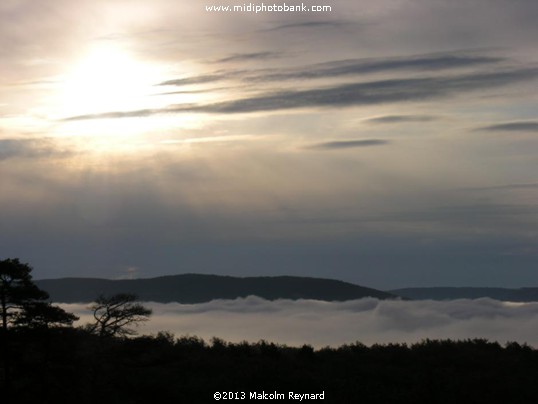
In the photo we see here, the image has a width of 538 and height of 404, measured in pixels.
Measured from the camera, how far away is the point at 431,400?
48812 millimetres

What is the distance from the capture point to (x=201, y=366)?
56344mm

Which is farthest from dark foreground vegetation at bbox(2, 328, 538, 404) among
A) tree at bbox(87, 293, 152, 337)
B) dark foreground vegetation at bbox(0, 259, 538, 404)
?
tree at bbox(87, 293, 152, 337)

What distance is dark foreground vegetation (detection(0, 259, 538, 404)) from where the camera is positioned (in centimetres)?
3694

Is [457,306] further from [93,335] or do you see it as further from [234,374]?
[93,335]

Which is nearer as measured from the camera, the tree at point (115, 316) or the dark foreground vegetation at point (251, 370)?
the dark foreground vegetation at point (251, 370)

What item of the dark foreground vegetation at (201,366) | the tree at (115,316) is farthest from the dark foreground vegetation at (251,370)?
the tree at (115,316)

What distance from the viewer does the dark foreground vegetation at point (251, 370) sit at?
37750 mm

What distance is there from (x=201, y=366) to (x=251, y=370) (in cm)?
311

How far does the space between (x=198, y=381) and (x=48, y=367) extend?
1537cm

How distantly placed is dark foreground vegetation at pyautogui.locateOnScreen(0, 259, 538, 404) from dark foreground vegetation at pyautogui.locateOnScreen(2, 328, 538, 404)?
6cm

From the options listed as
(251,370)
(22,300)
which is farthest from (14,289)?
(251,370)

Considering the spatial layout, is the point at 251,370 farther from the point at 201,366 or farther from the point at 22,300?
the point at 22,300

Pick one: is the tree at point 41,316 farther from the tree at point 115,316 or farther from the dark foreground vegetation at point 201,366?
the tree at point 115,316

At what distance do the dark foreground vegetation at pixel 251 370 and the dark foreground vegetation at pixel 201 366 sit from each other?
6cm
